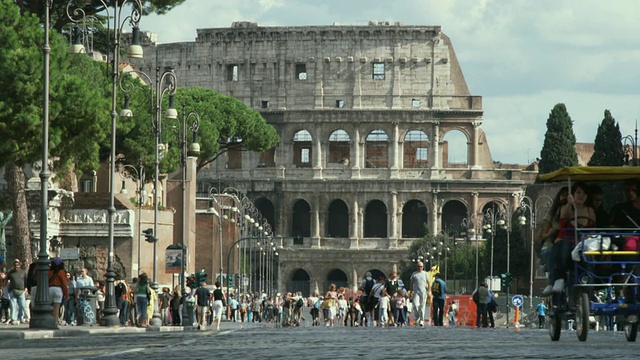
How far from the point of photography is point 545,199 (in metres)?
112

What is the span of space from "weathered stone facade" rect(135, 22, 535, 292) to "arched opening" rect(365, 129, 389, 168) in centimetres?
155

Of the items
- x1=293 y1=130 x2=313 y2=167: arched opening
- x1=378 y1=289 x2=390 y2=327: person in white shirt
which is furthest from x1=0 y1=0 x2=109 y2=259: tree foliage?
x1=293 y1=130 x2=313 y2=167: arched opening

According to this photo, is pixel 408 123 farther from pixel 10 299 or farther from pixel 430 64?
pixel 10 299

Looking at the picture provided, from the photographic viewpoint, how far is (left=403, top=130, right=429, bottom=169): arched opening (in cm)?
15138

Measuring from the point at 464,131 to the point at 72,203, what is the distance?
88294mm

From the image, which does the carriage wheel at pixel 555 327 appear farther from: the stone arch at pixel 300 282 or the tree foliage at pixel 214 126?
the stone arch at pixel 300 282

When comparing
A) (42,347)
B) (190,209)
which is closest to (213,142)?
(190,209)

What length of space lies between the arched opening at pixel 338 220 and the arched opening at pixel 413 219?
16.6 feet

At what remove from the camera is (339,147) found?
15275cm

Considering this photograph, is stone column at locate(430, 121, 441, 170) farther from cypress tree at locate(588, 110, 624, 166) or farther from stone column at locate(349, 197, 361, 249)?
cypress tree at locate(588, 110, 624, 166)

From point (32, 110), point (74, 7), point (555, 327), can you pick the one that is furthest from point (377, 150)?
point (555, 327)

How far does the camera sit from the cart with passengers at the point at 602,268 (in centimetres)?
2069

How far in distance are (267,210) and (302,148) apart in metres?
6.38

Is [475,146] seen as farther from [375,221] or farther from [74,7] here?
[74,7]
